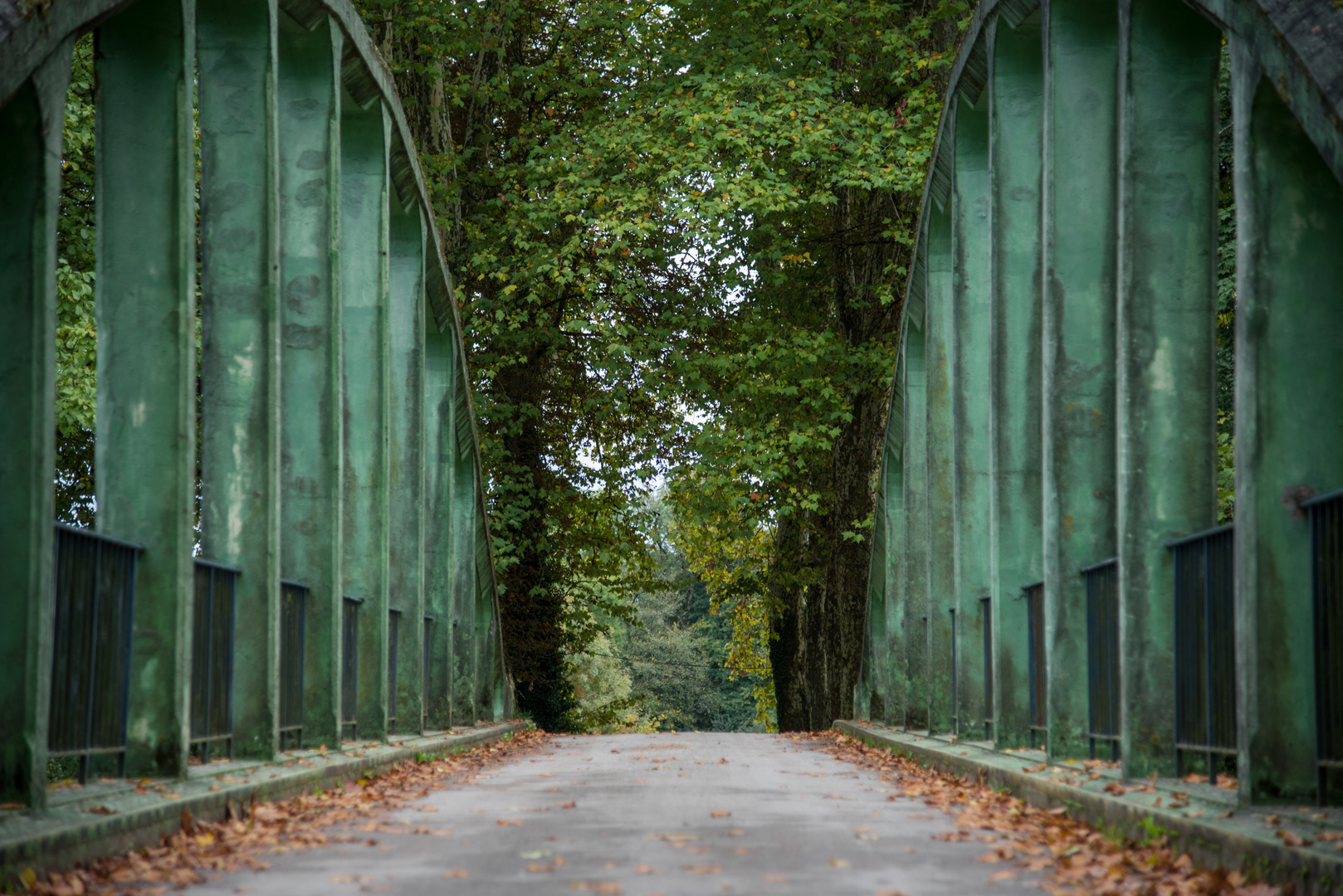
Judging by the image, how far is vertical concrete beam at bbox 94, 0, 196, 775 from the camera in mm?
7262

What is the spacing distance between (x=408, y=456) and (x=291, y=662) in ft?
16.6

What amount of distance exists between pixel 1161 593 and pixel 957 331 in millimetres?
5432

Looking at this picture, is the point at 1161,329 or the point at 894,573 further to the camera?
the point at 894,573

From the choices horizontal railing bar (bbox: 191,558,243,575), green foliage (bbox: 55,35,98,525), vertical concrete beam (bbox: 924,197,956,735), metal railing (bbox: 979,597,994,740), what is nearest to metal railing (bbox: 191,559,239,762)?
horizontal railing bar (bbox: 191,558,243,575)

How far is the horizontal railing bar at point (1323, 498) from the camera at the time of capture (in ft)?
17.1

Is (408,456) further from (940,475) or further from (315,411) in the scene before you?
(940,475)

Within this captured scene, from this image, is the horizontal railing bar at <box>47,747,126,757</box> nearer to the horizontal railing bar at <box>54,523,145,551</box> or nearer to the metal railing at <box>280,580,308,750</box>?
the horizontal railing bar at <box>54,523,145,551</box>

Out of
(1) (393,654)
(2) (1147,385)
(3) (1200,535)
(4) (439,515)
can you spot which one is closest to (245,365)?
(2) (1147,385)

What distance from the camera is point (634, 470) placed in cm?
2586

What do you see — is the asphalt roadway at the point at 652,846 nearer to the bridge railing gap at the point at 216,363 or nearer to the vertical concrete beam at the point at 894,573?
the bridge railing gap at the point at 216,363

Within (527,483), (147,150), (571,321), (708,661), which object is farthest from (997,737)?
(708,661)

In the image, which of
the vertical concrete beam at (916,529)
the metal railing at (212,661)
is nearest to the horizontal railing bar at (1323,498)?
the metal railing at (212,661)

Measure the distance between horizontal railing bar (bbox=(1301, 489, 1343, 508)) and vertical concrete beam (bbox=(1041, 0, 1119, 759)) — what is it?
2939 mm

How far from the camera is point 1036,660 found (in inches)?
388
